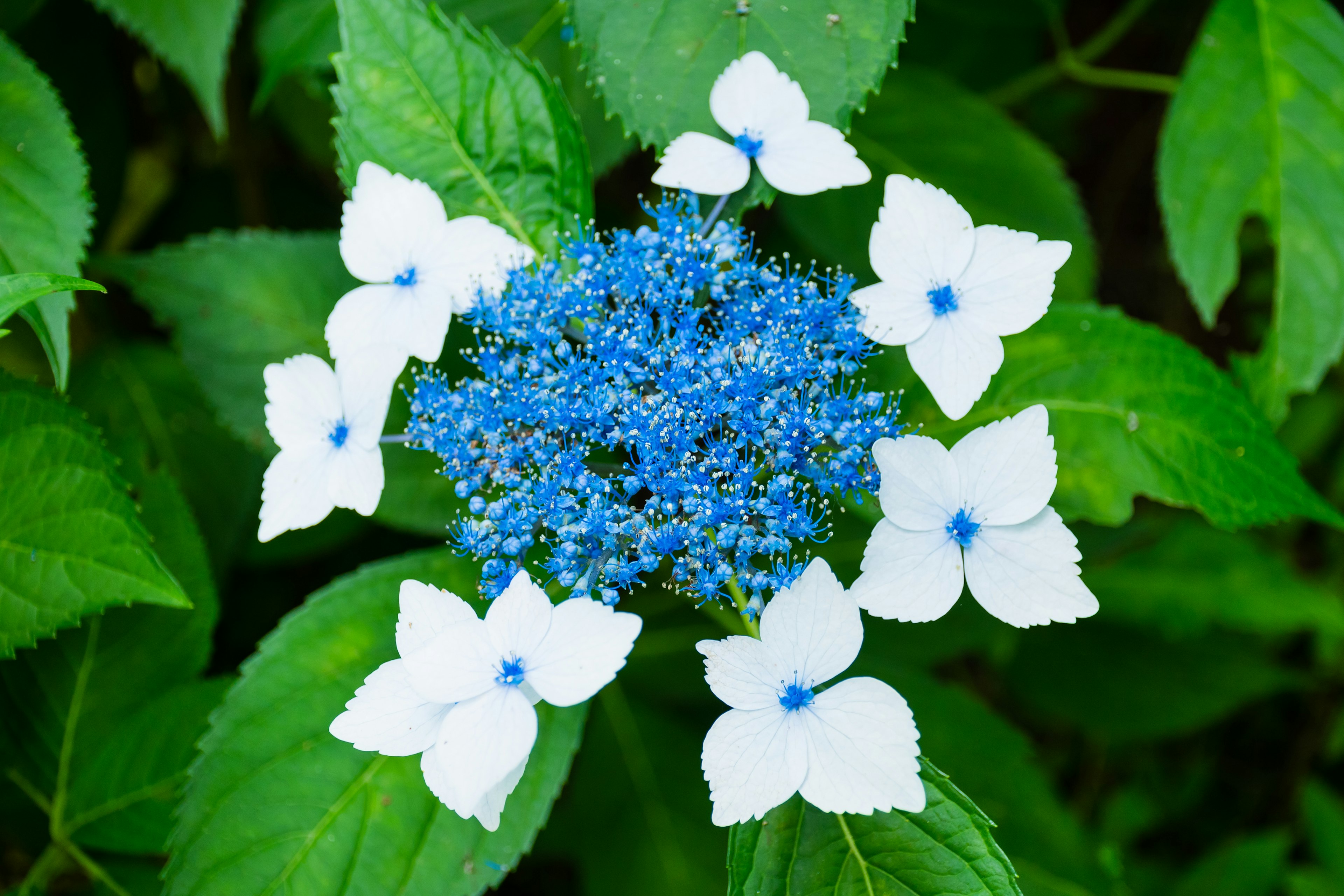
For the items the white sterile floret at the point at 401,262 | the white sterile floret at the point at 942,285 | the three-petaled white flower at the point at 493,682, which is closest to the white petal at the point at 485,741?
the three-petaled white flower at the point at 493,682

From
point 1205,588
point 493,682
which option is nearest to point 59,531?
point 493,682

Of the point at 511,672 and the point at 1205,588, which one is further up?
the point at 511,672

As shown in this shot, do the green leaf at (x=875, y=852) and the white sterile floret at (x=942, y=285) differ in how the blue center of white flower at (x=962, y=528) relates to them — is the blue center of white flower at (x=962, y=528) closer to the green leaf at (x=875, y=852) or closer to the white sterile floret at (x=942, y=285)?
the white sterile floret at (x=942, y=285)

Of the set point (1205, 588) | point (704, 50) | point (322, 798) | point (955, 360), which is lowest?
point (1205, 588)

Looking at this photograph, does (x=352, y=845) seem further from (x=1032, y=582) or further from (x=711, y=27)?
(x=711, y=27)

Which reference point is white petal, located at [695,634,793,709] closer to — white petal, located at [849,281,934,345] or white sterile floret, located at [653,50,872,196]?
white petal, located at [849,281,934,345]

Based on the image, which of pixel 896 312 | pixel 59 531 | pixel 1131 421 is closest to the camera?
pixel 896 312

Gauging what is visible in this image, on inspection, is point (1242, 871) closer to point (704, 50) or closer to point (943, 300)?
point (943, 300)
